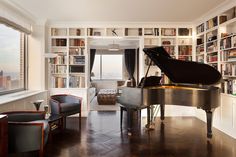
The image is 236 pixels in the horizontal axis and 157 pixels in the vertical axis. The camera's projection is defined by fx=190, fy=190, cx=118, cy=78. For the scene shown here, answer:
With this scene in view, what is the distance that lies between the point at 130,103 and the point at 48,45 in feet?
10.6

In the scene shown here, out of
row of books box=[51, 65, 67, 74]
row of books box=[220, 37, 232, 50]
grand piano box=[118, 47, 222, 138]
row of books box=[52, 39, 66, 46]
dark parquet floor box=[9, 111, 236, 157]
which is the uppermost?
row of books box=[52, 39, 66, 46]

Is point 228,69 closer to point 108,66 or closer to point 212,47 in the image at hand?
point 212,47

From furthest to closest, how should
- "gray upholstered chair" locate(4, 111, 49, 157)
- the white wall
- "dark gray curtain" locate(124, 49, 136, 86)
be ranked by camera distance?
"dark gray curtain" locate(124, 49, 136, 86), the white wall, "gray upholstered chair" locate(4, 111, 49, 157)

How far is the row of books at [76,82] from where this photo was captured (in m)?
5.69

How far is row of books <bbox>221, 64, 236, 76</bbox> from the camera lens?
3.91 m

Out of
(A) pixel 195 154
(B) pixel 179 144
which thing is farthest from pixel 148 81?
(A) pixel 195 154

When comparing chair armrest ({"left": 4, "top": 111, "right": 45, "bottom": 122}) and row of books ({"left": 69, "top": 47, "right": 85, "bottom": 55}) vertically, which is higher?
row of books ({"left": 69, "top": 47, "right": 85, "bottom": 55})

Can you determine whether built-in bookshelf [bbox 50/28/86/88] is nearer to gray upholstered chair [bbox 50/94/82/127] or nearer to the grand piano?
gray upholstered chair [bbox 50/94/82/127]

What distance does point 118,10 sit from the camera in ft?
14.7

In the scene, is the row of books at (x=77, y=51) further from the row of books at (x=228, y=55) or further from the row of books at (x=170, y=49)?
the row of books at (x=228, y=55)

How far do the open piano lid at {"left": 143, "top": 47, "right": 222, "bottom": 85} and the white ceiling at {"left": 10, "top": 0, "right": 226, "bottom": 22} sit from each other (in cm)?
120

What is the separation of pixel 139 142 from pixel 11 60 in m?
3.47

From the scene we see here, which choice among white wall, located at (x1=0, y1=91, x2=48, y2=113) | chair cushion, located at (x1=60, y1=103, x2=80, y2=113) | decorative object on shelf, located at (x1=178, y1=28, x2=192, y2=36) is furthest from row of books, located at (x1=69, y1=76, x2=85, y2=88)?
decorative object on shelf, located at (x1=178, y1=28, x2=192, y2=36)

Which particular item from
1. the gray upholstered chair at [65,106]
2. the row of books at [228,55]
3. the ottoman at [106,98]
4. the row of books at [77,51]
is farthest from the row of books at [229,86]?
the ottoman at [106,98]
